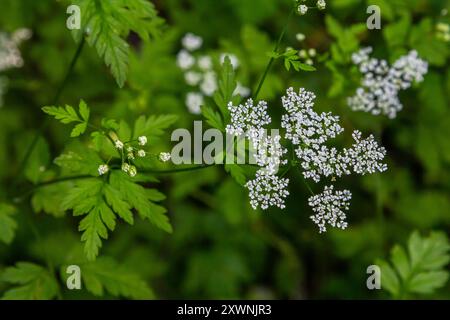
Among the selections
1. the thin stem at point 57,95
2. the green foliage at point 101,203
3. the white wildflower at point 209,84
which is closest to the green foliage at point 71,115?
the green foliage at point 101,203

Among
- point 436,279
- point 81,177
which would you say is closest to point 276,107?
point 436,279

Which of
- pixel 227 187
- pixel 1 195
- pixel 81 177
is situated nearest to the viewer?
pixel 81 177

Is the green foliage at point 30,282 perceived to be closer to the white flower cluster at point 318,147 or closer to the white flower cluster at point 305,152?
the white flower cluster at point 305,152

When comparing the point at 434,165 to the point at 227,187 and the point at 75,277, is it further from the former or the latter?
the point at 75,277

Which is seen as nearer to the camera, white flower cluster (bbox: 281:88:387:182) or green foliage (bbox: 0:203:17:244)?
white flower cluster (bbox: 281:88:387:182)

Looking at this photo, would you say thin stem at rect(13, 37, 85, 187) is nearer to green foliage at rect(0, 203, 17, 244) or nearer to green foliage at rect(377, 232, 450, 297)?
green foliage at rect(0, 203, 17, 244)

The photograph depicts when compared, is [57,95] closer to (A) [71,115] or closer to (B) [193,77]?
(A) [71,115]

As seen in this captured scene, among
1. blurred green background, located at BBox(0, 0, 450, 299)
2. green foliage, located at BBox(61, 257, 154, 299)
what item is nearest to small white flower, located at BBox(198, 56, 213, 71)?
blurred green background, located at BBox(0, 0, 450, 299)
